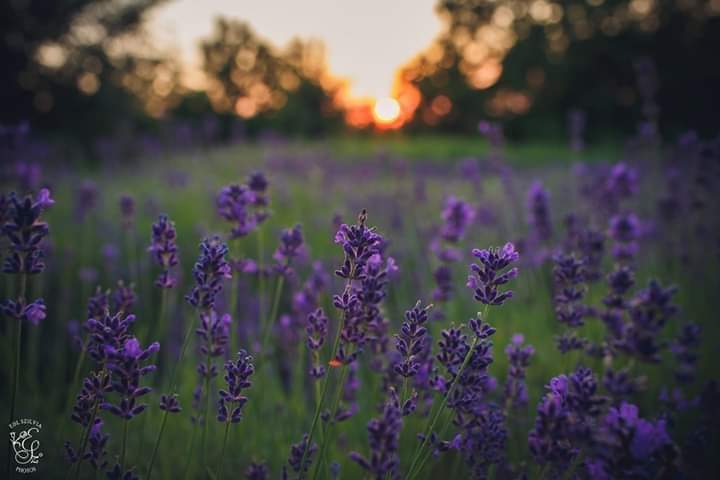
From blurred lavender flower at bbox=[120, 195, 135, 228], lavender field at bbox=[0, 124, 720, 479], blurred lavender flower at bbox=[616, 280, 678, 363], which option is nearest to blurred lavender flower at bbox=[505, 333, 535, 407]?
lavender field at bbox=[0, 124, 720, 479]

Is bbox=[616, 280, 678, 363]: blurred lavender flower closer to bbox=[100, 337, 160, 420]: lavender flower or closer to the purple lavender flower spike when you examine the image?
the purple lavender flower spike

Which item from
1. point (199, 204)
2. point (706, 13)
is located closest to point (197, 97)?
point (706, 13)

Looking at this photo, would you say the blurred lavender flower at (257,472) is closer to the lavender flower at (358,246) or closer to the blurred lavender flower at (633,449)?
the lavender flower at (358,246)

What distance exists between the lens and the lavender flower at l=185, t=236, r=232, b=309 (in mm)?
1320

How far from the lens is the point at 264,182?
7.02 ft

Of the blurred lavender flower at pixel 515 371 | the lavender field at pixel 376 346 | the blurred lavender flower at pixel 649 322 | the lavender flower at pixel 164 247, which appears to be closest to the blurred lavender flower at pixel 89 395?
the lavender field at pixel 376 346

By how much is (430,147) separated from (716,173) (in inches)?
557

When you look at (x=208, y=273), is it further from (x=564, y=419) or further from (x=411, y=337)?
(x=564, y=419)

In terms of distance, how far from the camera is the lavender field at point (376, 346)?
46.9 inches

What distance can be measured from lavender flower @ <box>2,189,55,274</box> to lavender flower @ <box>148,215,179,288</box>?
0.37 metres

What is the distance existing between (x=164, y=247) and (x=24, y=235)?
427 millimetres

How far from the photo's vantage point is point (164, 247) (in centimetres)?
156

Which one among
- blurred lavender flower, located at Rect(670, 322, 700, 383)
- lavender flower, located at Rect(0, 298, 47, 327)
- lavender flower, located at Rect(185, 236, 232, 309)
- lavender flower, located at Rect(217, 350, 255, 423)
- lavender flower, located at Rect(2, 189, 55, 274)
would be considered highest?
lavender flower, located at Rect(2, 189, 55, 274)

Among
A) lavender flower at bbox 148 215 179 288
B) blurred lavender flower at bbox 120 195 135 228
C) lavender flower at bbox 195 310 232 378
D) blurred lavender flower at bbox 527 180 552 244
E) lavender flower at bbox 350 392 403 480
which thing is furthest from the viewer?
blurred lavender flower at bbox 527 180 552 244
